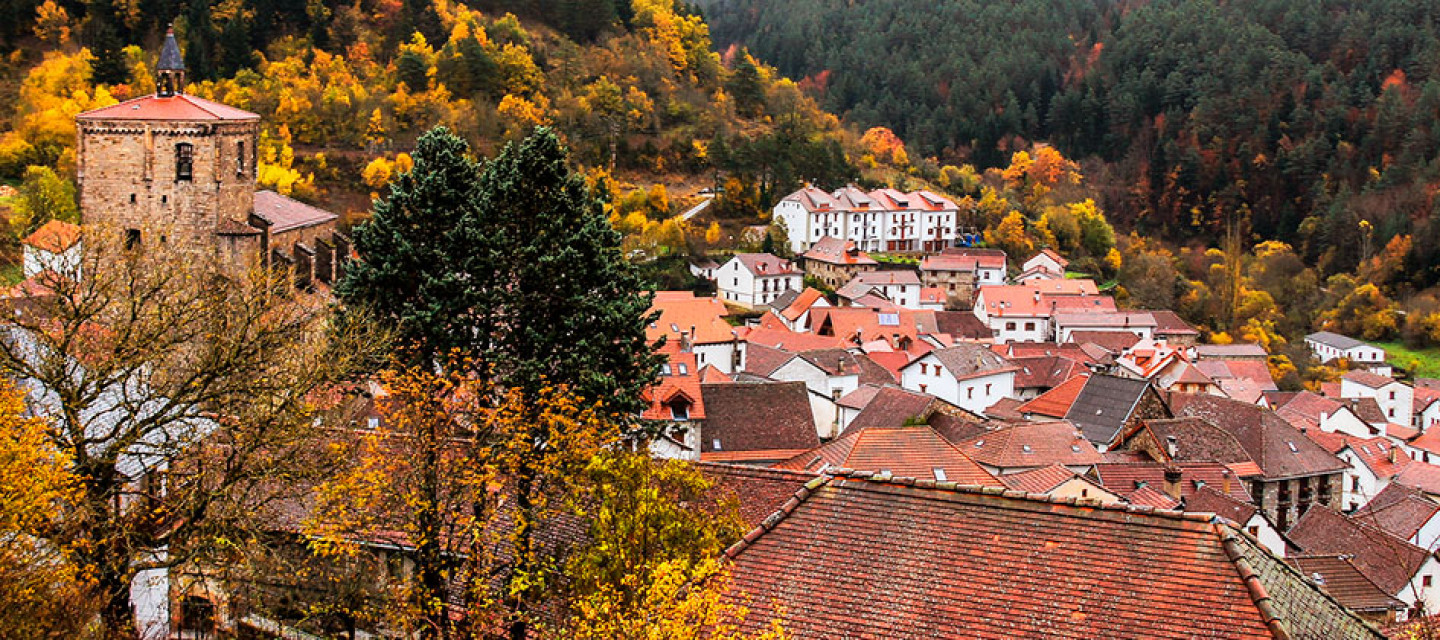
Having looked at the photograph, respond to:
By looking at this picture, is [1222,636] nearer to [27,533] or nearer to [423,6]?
[27,533]

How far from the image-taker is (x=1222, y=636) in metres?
10.1

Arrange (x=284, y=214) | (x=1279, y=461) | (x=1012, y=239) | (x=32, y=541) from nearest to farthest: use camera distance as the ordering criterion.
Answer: (x=32, y=541), (x=284, y=214), (x=1279, y=461), (x=1012, y=239)

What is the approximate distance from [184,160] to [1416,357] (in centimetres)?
8133

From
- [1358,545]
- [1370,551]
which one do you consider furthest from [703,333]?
[1370,551]

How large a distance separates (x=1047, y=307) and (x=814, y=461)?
158 ft

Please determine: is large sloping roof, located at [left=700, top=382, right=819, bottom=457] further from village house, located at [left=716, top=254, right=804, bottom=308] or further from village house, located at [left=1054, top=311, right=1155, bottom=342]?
village house, located at [left=1054, top=311, right=1155, bottom=342]

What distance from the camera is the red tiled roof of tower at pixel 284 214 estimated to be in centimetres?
3384

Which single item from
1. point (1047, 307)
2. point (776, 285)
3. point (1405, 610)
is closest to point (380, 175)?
point (776, 285)

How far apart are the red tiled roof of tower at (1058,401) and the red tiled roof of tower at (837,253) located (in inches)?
1339

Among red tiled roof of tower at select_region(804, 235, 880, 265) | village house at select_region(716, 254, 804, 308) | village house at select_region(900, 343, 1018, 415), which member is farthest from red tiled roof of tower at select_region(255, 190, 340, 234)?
red tiled roof of tower at select_region(804, 235, 880, 265)

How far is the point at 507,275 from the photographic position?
843 inches

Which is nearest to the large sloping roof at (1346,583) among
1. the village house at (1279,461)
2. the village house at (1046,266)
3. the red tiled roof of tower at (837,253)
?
the village house at (1279,461)

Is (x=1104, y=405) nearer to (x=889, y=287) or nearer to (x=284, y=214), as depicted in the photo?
(x=284, y=214)

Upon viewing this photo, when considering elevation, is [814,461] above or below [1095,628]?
below
